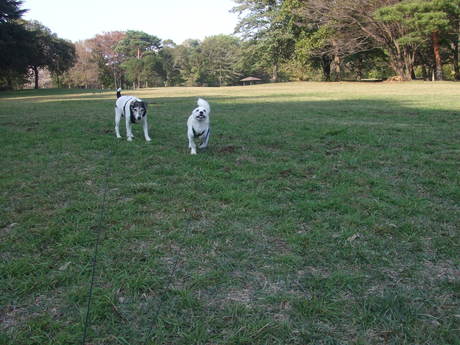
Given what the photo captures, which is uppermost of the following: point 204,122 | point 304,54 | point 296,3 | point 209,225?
point 296,3

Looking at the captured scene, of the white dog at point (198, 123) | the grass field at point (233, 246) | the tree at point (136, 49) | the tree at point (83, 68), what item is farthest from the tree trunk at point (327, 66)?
the white dog at point (198, 123)

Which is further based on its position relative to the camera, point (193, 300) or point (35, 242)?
point (35, 242)

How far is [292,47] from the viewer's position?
1613 inches

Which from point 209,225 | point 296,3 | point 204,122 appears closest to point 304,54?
point 296,3

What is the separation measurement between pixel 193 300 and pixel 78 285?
0.84 metres

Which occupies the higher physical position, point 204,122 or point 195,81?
point 195,81

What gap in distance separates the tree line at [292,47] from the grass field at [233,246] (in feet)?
95.0

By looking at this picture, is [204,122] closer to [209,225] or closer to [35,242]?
[209,225]

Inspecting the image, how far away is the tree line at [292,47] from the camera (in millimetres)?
30594

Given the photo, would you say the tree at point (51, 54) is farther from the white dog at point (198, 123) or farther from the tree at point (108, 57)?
the white dog at point (198, 123)

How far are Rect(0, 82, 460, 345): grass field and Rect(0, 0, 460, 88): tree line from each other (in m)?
29.0

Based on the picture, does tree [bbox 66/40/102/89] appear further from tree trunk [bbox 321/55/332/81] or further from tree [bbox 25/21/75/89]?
tree trunk [bbox 321/55/332/81]

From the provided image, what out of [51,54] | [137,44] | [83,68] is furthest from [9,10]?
[137,44]

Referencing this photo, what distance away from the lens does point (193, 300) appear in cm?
221
